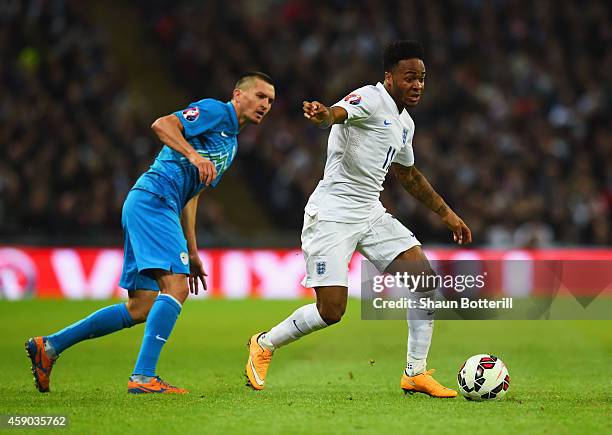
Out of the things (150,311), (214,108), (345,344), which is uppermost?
(214,108)

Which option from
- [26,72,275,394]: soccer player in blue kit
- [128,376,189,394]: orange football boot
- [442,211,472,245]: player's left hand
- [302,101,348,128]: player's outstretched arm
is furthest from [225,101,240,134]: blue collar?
[128,376,189,394]: orange football boot

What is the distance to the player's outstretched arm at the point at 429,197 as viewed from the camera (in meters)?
7.34

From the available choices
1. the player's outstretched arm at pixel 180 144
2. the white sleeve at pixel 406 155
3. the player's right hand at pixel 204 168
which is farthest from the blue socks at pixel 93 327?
the white sleeve at pixel 406 155

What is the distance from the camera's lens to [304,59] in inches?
782

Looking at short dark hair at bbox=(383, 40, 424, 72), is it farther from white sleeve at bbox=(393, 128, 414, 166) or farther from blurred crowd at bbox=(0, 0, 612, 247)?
blurred crowd at bbox=(0, 0, 612, 247)

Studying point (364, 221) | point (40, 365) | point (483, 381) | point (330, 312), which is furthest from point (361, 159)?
point (40, 365)

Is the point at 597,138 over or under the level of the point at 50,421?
over

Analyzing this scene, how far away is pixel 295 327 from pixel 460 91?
1266 centimetres

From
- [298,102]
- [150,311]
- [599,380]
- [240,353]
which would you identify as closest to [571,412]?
[599,380]

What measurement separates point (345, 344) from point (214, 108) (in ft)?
15.1

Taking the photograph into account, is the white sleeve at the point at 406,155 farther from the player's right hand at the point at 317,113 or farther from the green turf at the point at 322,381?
the green turf at the point at 322,381

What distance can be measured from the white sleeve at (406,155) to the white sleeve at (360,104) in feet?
1.61

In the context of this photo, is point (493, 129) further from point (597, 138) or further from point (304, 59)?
point (304, 59)

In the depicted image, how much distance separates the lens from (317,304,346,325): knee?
6.81 m
